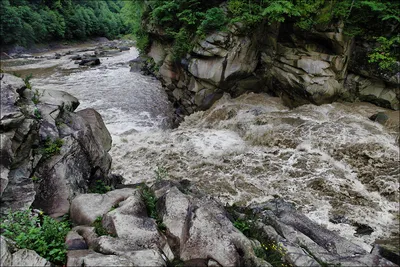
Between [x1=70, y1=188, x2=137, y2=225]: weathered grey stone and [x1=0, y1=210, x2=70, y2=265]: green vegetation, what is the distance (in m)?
0.55

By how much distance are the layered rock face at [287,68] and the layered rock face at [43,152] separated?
9.18 m

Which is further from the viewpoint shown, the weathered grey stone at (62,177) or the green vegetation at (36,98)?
the green vegetation at (36,98)

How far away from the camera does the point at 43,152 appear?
7203mm

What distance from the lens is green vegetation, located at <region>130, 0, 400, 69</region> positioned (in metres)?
14.2

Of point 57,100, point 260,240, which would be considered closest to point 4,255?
point 260,240

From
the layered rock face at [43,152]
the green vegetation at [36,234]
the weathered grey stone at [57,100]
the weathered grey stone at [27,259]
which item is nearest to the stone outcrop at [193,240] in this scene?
the green vegetation at [36,234]

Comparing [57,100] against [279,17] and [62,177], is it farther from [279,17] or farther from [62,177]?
[279,17]

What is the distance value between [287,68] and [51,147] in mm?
13474

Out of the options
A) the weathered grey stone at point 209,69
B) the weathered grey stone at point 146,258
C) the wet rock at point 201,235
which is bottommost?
the wet rock at point 201,235

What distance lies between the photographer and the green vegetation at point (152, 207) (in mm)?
5699

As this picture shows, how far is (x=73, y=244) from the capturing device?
4.88 metres

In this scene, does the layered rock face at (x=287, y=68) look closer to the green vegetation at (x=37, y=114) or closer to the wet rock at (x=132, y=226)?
the green vegetation at (x=37, y=114)

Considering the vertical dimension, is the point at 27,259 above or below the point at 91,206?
above

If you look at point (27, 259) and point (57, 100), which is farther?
point (57, 100)
